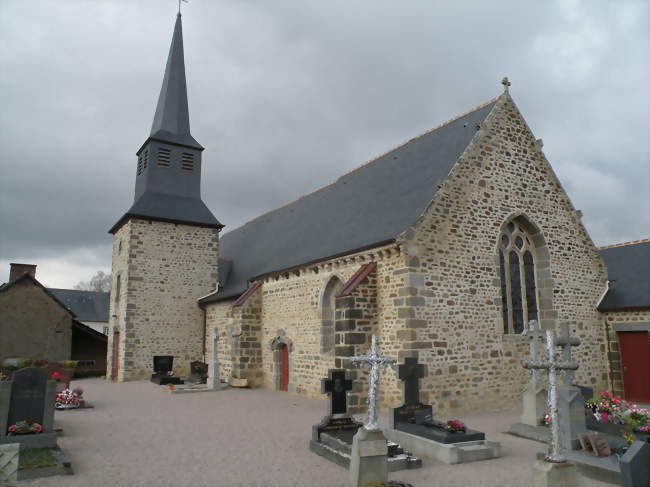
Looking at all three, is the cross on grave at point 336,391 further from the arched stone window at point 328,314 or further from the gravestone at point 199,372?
the gravestone at point 199,372

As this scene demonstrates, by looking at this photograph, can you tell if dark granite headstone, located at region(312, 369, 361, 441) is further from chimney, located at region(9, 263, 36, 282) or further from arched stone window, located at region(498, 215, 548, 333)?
chimney, located at region(9, 263, 36, 282)

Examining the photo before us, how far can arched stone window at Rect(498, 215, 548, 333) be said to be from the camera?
12930 millimetres

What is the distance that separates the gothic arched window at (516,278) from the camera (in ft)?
42.3

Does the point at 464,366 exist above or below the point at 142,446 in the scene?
above

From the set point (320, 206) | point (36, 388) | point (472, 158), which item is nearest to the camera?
point (36, 388)

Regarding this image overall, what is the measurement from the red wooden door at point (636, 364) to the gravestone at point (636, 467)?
933 cm

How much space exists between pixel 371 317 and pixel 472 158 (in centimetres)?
485

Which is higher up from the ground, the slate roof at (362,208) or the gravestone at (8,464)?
the slate roof at (362,208)

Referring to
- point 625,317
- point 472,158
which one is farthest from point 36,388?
point 625,317

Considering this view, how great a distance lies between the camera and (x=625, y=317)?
13.9m

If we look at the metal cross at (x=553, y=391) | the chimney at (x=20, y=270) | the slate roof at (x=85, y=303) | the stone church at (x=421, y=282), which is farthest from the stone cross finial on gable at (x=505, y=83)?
the slate roof at (x=85, y=303)

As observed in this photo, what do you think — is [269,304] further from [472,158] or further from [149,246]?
[472,158]

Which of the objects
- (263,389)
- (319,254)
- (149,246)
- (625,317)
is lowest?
(263,389)

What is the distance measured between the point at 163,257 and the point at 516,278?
47.1ft
